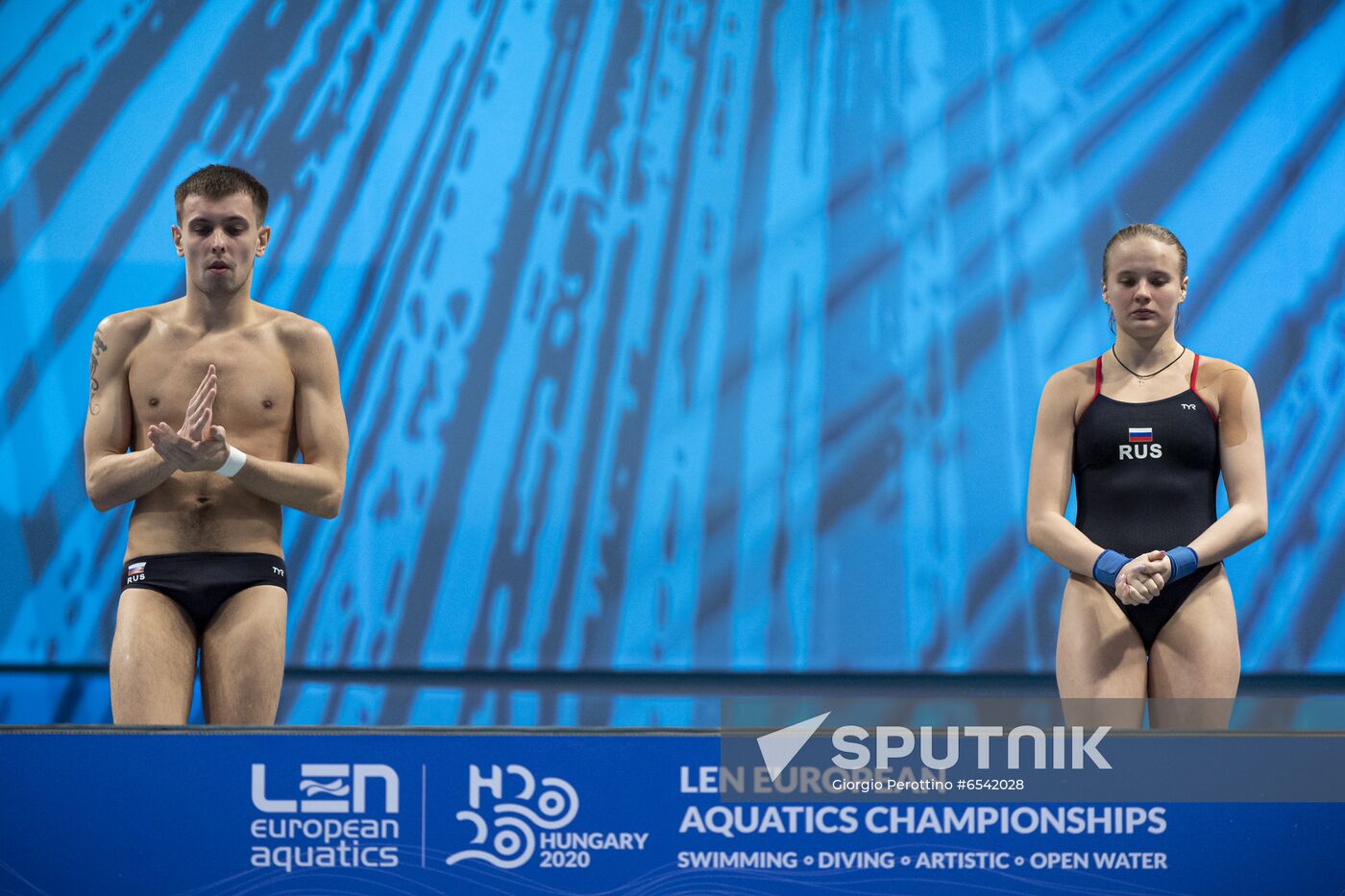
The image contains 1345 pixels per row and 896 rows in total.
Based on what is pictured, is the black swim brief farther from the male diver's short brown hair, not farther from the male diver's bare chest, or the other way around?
the male diver's short brown hair

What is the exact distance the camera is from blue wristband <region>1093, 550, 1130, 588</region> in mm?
2328

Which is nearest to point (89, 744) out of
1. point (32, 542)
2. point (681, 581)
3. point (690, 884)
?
point (690, 884)

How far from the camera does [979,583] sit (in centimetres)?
430

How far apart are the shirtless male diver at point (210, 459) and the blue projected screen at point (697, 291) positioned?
5.99ft

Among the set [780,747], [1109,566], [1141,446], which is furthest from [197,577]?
[1141,446]

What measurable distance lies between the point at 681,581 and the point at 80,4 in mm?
3364

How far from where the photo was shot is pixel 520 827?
174 centimetres

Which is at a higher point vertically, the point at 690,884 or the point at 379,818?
the point at 379,818

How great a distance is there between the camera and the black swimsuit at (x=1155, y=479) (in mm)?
2426

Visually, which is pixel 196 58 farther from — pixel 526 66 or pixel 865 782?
pixel 865 782

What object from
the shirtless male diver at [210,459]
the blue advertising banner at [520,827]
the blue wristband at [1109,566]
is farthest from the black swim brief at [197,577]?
the blue wristband at [1109,566]

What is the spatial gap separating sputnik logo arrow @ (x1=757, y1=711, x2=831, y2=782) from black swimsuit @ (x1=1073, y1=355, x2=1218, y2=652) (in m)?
1.02

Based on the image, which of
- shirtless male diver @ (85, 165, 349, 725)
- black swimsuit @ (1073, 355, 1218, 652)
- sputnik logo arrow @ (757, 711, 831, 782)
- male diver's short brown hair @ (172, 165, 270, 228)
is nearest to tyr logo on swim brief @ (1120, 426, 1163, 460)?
black swimsuit @ (1073, 355, 1218, 652)

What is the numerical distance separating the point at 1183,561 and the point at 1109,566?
0.48 ft
